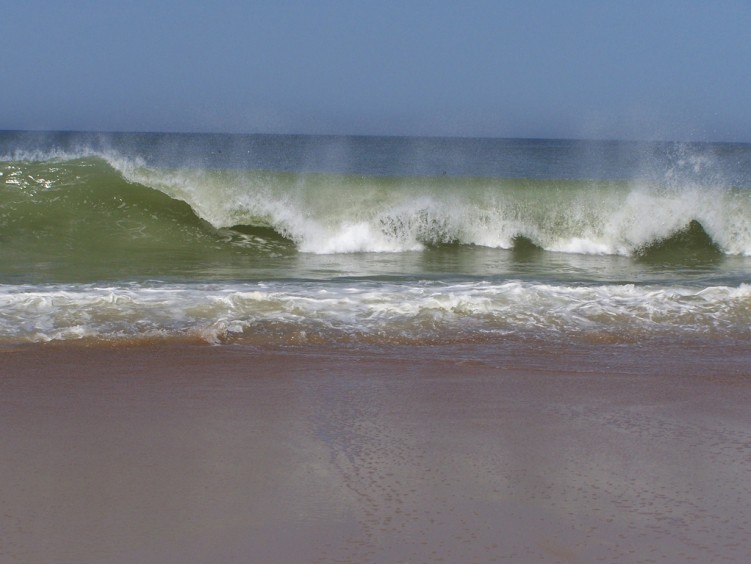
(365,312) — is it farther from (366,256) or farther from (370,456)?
(366,256)

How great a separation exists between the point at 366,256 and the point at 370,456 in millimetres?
8807

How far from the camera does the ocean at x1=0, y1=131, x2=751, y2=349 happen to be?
21.8ft

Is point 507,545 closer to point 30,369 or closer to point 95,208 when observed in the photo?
point 30,369

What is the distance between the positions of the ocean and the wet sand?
30.6 inches

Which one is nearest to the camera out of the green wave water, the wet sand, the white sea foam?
the wet sand

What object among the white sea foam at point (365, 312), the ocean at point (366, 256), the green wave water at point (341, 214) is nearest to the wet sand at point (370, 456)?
the white sea foam at point (365, 312)

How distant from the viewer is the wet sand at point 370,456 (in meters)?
3.12

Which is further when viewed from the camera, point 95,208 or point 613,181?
point 613,181

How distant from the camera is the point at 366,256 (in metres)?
12.7

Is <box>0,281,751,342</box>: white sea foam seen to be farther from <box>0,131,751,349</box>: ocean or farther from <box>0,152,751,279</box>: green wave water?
<box>0,152,751,279</box>: green wave water

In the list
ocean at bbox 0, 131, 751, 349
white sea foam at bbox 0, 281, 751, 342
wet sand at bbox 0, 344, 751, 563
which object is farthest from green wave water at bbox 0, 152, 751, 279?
wet sand at bbox 0, 344, 751, 563

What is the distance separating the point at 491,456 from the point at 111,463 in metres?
1.64

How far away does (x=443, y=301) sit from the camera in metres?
7.37

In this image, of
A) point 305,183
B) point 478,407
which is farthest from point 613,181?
point 478,407
